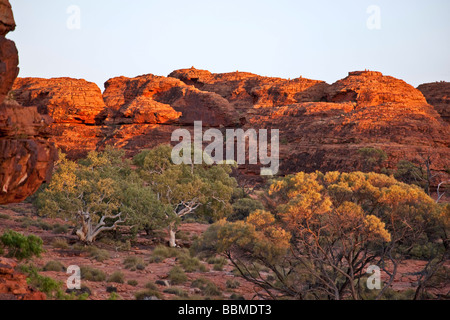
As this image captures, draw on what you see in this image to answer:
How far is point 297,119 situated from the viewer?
57.5m

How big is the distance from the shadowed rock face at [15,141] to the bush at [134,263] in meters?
7.18

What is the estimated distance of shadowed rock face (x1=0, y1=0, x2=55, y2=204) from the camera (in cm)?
723

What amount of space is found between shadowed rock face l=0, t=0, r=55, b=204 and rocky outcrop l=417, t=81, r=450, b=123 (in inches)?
2535

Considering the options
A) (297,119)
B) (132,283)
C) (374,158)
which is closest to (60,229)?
(132,283)

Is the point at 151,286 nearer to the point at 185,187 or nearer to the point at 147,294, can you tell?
the point at 147,294

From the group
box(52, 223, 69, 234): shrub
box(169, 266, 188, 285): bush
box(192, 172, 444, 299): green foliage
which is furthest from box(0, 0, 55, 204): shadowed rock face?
box(52, 223, 69, 234): shrub

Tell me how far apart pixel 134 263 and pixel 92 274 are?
98.3 inches

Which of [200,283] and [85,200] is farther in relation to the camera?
[85,200]

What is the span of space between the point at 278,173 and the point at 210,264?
3304 centimetres

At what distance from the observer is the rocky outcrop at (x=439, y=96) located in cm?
6102

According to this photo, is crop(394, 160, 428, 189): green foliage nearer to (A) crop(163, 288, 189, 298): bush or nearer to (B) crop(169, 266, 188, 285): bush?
(B) crop(169, 266, 188, 285): bush
